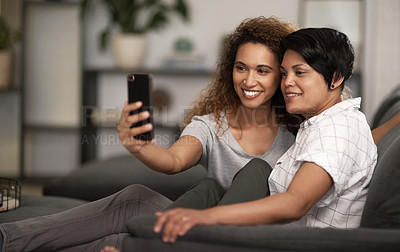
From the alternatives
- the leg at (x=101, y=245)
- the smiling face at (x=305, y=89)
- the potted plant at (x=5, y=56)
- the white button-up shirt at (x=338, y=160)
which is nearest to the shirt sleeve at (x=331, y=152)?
the white button-up shirt at (x=338, y=160)

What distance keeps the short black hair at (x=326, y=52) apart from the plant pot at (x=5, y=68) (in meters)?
3.25

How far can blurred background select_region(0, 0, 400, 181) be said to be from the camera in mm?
4145

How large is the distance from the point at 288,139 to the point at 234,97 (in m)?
0.29

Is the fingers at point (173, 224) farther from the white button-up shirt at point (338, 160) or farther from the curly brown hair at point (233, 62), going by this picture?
the curly brown hair at point (233, 62)

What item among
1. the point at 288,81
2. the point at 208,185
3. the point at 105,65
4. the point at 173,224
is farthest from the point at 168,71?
the point at 173,224

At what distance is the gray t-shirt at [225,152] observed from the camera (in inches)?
76.5

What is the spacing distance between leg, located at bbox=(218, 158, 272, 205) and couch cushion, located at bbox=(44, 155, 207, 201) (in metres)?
1.01

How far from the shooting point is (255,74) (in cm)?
185

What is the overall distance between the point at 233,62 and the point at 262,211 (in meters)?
0.96

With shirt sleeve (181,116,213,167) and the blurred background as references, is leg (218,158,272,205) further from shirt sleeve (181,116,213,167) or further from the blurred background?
the blurred background

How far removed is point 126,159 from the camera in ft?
10.2

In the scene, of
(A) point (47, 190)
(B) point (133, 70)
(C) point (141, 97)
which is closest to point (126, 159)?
(A) point (47, 190)

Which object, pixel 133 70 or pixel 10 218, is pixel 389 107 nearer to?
pixel 10 218

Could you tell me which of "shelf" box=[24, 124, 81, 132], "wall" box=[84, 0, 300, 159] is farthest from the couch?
"shelf" box=[24, 124, 81, 132]
